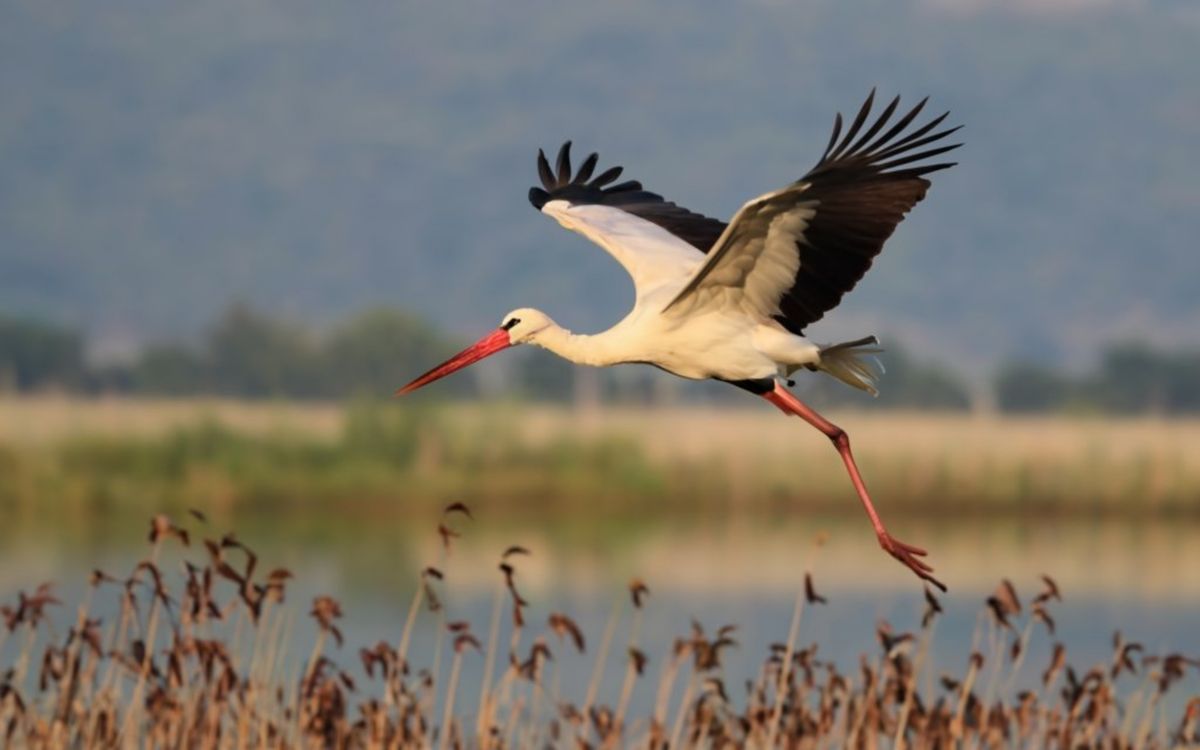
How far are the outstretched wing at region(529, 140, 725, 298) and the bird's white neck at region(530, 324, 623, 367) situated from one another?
0.48m

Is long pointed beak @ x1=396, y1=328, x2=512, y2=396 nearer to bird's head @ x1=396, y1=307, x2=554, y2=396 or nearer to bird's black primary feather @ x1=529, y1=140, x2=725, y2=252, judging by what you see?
bird's head @ x1=396, y1=307, x2=554, y2=396

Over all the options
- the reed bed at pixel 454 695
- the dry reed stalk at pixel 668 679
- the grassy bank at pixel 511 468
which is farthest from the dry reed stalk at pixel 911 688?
the grassy bank at pixel 511 468

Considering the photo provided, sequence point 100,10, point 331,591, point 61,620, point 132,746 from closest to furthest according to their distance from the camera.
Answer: point 132,746 → point 61,620 → point 331,591 → point 100,10

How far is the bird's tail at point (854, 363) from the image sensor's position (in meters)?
8.73

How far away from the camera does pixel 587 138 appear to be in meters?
120

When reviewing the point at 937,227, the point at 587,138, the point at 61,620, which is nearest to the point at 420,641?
the point at 61,620

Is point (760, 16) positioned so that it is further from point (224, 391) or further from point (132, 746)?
point (132, 746)

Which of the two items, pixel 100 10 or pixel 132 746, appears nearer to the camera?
pixel 132 746

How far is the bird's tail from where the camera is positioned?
28.7 feet

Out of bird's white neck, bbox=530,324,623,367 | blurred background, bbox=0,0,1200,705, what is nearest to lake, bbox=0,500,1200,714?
blurred background, bbox=0,0,1200,705

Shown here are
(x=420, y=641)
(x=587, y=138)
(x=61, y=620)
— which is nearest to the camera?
→ (x=61, y=620)

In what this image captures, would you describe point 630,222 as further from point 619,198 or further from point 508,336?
point 508,336

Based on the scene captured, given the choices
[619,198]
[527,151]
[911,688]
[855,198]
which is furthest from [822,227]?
[527,151]

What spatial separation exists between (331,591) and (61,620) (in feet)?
13.5
